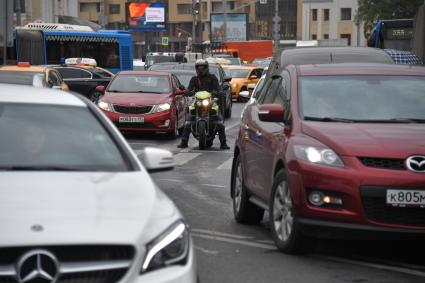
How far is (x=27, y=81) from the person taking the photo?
17766mm

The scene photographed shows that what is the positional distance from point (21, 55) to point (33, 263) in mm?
36355

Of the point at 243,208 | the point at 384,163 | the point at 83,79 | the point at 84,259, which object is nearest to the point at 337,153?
the point at 384,163

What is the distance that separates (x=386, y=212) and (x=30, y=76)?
12031 millimetres

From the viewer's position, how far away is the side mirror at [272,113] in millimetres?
8430

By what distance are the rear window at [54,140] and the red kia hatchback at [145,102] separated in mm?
15081

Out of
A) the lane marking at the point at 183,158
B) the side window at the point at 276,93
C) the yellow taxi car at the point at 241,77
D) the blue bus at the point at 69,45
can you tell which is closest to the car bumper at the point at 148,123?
the lane marking at the point at 183,158

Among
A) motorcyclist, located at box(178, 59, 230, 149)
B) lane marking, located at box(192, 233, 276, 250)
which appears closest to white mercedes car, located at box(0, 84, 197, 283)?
lane marking, located at box(192, 233, 276, 250)

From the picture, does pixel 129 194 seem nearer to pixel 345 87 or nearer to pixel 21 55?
pixel 345 87

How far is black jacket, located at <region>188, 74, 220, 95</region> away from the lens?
19.3 metres

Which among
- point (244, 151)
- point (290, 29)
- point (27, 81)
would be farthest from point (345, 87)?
point (290, 29)

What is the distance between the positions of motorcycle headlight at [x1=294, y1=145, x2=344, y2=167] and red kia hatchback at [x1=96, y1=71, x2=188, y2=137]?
1370 cm

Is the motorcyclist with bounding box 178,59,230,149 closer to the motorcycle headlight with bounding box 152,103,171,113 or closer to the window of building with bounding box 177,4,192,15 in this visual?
the motorcycle headlight with bounding box 152,103,171,113

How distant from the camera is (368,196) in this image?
7.41 m

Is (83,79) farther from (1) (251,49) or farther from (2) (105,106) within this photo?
(1) (251,49)
